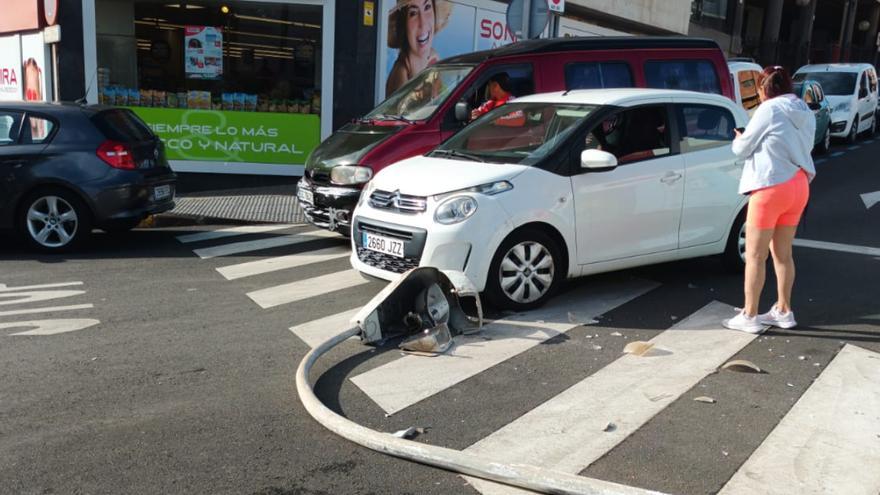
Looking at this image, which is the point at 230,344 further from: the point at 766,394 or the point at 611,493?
the point at 766,394

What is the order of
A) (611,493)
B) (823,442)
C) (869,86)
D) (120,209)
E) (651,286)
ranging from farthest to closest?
1. (869,86)
2. (120,209)
3. (651,286)
4. (823,442)
5. (611,493)

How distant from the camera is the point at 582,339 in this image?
5746 mm

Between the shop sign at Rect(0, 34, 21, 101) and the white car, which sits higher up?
the shop sign at Rect(0, 34, 21, 101)

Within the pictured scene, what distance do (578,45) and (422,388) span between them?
19.3 feet

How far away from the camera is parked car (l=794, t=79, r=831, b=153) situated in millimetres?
17219

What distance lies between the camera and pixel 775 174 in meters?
5.67

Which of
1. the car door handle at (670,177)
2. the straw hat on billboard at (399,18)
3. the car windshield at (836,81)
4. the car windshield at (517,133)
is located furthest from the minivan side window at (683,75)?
the car windshield at (836,81)

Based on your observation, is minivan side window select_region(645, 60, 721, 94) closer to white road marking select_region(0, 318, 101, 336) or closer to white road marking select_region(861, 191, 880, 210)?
→ white road marking select_region(861, 191, 880, 210)

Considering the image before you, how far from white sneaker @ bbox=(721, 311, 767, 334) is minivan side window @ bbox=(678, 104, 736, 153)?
1.69 m

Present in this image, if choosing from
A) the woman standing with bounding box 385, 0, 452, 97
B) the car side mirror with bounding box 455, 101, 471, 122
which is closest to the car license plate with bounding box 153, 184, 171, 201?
the car side mirror with bounding box 455, 101, 471, 122

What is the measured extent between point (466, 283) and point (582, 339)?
90 cm

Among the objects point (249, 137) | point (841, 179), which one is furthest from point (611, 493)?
point (841, 179)

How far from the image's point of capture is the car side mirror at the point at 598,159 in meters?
6.25

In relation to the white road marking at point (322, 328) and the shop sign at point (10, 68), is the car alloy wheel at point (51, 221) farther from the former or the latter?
the shop sign at point (10, 68)
